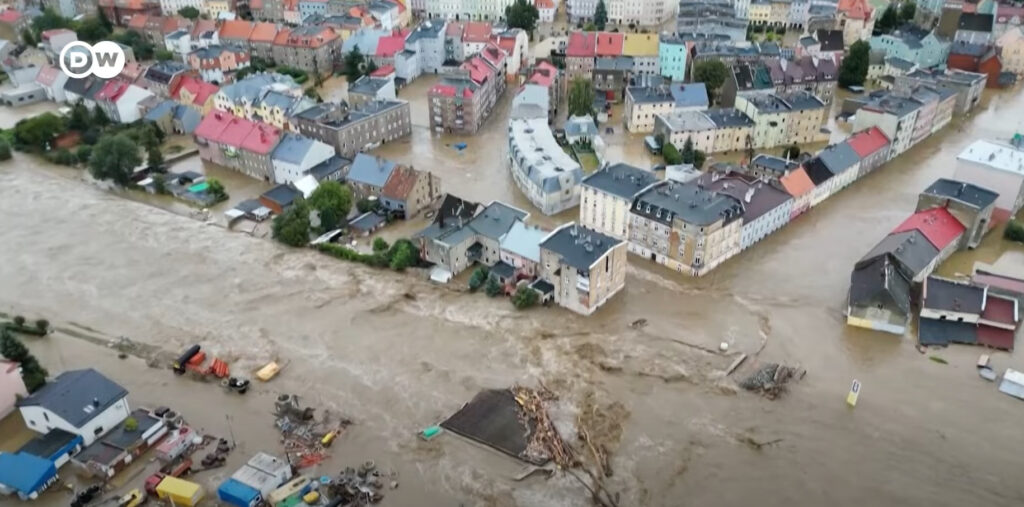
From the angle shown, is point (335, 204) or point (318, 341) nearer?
point (318, 341)

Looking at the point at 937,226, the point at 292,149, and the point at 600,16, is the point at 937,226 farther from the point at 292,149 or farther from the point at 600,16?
Result: the point at 600,16

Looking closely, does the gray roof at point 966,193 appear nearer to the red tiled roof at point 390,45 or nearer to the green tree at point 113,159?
the red tiled roof at point 390,45

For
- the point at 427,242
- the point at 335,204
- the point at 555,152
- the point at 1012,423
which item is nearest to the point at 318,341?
the point at 427,242

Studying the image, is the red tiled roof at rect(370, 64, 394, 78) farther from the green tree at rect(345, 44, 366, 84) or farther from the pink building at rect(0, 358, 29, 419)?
the pink building at rect(0, 358, 29, 419)

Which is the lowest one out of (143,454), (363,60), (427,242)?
(143,454)

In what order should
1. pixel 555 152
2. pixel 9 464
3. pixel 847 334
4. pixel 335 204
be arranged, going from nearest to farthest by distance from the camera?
pixel 9 464, pixel 847 334, pixel 335 204, pixel 555 152

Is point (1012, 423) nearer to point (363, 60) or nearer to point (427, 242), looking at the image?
point (427, 242)
